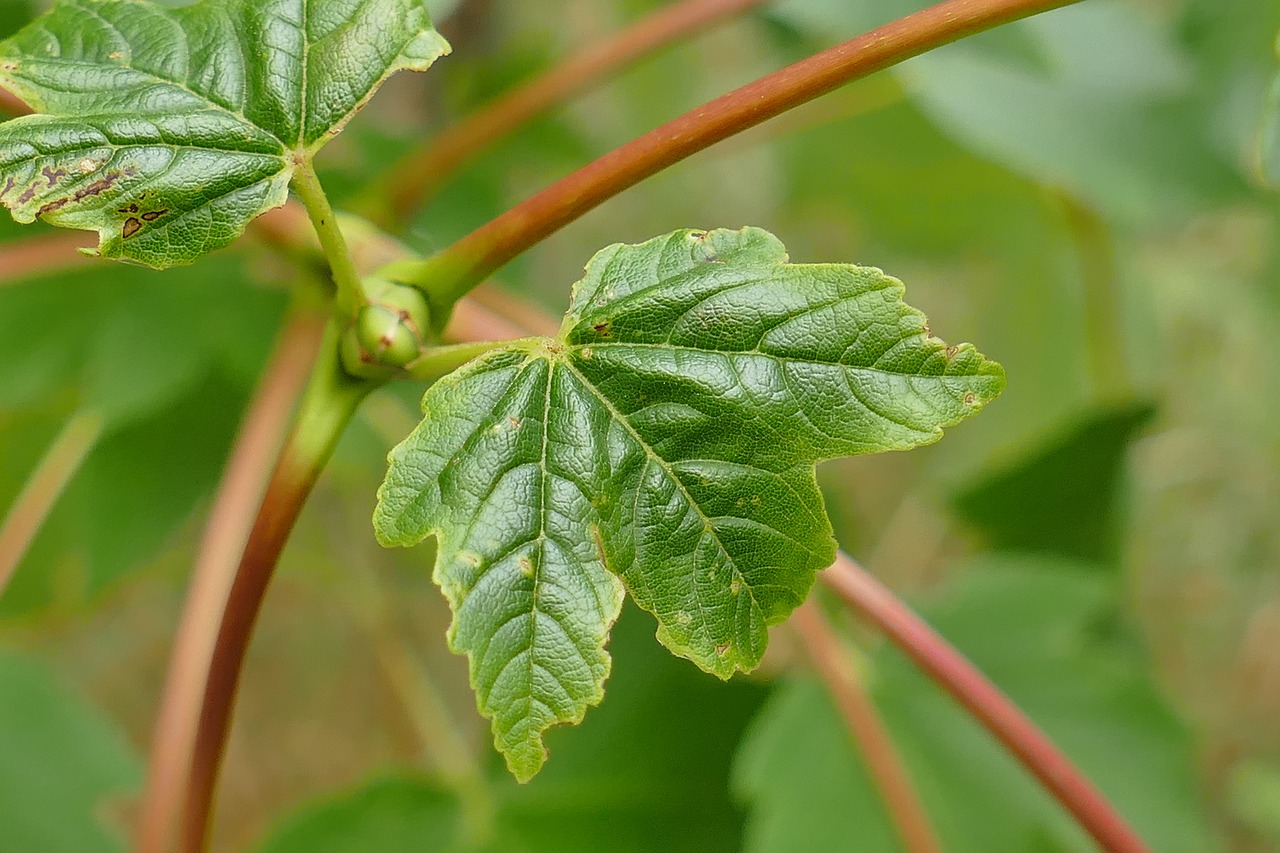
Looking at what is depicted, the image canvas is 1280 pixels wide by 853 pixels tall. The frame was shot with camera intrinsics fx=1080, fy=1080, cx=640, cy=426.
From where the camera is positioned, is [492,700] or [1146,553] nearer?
[492,700]

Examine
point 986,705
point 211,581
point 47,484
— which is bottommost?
point 47,484

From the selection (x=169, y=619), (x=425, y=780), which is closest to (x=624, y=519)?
(x=425, y=780)

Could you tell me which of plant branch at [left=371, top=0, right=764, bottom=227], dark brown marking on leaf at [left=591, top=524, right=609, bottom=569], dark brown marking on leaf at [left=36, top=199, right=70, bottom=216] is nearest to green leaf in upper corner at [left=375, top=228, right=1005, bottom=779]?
dark brown marking on leaf at [left=591, top=524, right=609, bottom=569]

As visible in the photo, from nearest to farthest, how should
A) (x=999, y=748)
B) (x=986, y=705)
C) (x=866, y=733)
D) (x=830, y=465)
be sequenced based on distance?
(x=986, y=705)
(x=866, y=733)
(x=999, y=748)
(x=830, y=465)

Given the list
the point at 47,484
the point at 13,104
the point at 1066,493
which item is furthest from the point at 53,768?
the point at 1066,493

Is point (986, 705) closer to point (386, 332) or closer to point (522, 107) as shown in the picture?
point (386, 332)

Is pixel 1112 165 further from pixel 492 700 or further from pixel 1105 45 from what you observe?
pixel 492 700

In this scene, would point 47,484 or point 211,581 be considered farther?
point 47,484

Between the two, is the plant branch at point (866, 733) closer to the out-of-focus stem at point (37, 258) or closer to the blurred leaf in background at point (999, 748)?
the blurred leaf in background at point (999, 748)
